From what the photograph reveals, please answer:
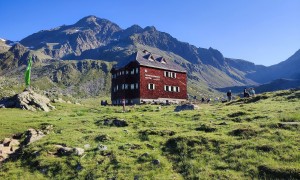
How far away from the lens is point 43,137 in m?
25.9

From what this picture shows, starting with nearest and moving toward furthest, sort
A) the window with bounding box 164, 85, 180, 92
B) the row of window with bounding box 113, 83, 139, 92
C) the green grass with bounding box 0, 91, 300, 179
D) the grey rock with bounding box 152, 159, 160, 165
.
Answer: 1. the green grass with bounding box 0, 91, 300, 179
2. the grey rock with bounding box 152, 159, 160, 165
3. the row of window with bounding box 113, 83, 139, 92
4. the window with bounding box 164, 85, 180, 92

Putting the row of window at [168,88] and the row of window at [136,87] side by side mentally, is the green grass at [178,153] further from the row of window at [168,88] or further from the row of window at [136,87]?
the row of window at [168,88]

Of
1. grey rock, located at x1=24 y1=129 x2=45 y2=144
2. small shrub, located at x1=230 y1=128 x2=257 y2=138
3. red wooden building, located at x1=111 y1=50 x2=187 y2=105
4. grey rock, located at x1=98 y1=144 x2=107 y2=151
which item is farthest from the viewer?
red wooden building, located at x1=111 y1=50 x2=187 y2=105

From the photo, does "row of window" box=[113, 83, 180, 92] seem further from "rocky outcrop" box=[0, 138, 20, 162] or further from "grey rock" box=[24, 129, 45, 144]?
"rocky outcrop" box=[0, 138, 20, 162]

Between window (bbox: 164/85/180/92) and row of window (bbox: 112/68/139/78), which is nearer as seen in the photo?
row of window (bbox: 112/68/139/78)

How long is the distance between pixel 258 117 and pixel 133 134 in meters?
11.2

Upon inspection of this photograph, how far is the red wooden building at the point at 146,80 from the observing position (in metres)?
74.2

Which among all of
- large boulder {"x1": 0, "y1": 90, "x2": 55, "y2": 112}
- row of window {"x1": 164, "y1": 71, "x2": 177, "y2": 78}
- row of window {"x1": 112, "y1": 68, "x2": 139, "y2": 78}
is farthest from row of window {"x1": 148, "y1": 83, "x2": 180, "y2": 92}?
large boulder {"x1": 0, "y1": 90, "x2": 55, "y2": 112}

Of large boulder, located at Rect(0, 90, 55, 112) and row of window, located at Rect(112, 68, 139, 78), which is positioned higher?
row of window, located at Rect(112, 68, 139, 78)

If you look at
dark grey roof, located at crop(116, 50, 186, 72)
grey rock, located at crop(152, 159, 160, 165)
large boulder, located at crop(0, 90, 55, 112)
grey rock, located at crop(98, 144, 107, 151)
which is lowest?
grey rock, located at crop(152, 159, 160, 165)

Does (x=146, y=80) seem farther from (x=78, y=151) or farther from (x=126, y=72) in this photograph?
(x=78, y=151)

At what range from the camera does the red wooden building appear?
74250 millimetres

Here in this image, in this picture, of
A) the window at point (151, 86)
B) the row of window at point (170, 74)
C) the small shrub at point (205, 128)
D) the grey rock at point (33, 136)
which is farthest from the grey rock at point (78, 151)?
the row of window at point (170, 74)

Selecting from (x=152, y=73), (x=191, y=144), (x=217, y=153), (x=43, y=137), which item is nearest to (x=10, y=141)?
(x=43, y=137)
